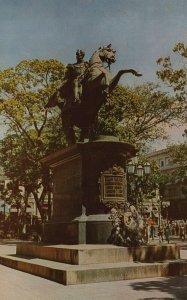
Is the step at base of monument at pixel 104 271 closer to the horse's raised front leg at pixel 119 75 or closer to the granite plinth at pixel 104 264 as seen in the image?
the granite plinth at pixel 104 264

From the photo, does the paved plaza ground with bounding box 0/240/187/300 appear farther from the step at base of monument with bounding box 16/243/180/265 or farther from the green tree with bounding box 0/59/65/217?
the green tree with bounding box 0/59/65/217

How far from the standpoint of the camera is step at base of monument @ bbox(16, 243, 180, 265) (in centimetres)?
980

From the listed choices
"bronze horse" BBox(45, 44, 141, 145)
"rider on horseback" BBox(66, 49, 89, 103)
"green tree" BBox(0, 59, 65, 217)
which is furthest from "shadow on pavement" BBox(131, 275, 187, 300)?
"green tree" BBox(0, 59, 65, 217)

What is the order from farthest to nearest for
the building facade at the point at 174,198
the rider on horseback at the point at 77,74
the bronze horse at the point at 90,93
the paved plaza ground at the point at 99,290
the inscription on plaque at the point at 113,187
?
the building facade at the point at 174,198
the rider on horseback at the point at 77,74
the bronze horse at the point at 90,93
the inscription on plaque at the point at 113,187
the paved plaza ground at the point at 99,290

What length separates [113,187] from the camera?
11625 mm

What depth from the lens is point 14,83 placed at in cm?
3016

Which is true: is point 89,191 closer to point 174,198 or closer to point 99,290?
point 99,290

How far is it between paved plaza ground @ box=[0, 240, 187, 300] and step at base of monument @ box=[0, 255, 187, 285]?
0.55 feet

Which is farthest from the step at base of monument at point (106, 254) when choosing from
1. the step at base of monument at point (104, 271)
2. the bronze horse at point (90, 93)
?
the bronze horse at point (90, 93)

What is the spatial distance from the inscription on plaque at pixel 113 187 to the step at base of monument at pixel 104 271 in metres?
2.04

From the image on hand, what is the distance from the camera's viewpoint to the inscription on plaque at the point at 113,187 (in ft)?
37.8

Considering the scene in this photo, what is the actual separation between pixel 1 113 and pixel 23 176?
525 cm

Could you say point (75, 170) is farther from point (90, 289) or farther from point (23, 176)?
point (23, 176)

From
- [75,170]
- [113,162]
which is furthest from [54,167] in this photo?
[113,162]
